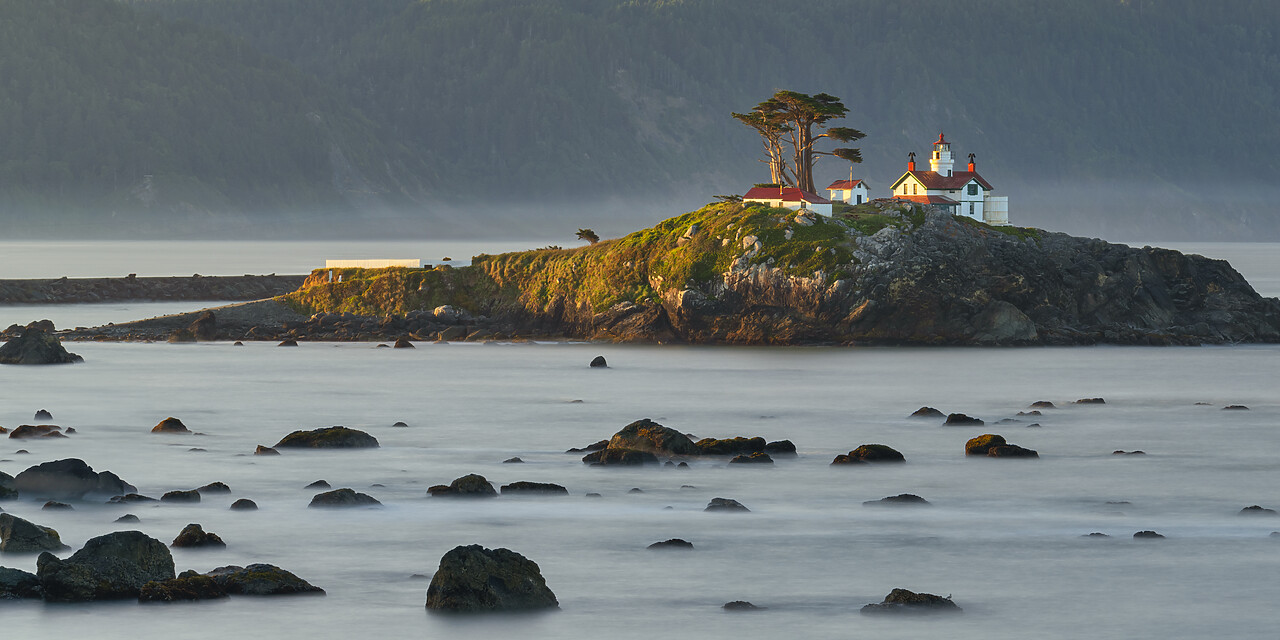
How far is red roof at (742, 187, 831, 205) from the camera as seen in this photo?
9300cm

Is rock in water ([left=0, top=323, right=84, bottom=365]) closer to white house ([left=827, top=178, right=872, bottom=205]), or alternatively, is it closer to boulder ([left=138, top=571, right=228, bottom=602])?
white house ([left=827, top=178, right=872, bottom=205])

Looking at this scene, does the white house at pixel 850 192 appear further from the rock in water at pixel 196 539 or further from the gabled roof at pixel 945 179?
the rock in water at pixel 196 539

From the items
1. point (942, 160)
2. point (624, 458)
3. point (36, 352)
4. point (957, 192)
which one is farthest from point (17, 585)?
point (942, 160)

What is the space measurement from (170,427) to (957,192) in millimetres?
56189

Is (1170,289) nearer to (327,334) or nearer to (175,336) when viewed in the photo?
(327,334)

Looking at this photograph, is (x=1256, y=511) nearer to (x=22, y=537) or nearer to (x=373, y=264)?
(x=22, y=537)

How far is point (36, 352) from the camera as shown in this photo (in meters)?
78.6

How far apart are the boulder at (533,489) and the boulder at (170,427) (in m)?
17.2

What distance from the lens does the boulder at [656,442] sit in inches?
1770

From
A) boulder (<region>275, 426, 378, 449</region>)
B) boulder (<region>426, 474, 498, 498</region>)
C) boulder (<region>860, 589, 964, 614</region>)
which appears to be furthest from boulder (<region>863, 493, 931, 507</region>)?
boulder (<region>275, 426, 378, 449</region>)

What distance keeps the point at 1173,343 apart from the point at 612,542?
60.1m

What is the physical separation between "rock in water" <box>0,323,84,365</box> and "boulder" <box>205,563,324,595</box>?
53.9m

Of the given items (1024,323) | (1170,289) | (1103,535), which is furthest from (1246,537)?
(1170,289)

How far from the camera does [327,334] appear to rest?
3691 inches
